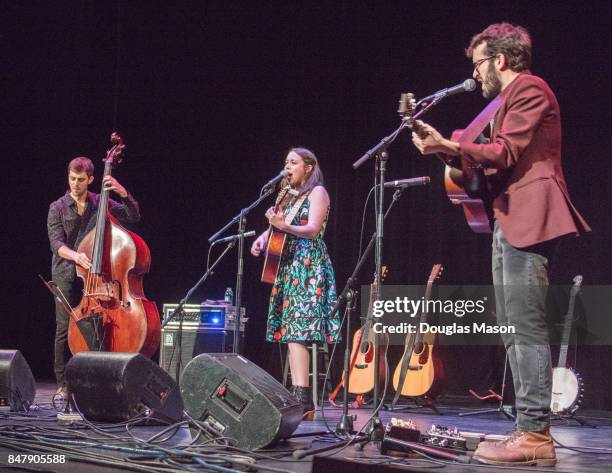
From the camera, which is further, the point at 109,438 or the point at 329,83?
the point at 329,83

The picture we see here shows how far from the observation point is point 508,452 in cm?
263

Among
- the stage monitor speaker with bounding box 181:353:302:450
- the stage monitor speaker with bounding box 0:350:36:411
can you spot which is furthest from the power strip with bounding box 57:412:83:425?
the stage monitor speaker with bounding box 181:353:302:450

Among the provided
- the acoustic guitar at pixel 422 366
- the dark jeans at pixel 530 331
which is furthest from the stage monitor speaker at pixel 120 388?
the acoustic guitar at pixel 422 366

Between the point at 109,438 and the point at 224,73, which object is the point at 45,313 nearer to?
the point at 224,73

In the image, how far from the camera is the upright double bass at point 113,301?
4652 millimetres

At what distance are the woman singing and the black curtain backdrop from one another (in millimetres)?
2555

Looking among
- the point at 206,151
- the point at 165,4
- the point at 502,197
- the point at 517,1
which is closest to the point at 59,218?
the point at 206,151

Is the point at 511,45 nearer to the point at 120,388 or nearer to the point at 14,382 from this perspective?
the point at 120,388

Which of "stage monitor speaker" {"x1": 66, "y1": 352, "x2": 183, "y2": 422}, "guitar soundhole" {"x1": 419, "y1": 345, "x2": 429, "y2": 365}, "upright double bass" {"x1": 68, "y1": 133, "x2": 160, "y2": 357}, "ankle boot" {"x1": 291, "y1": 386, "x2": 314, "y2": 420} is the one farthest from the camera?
"guitar soundhole" {"x1": 419, "y1": 345, "x2": 429, "y2": 365}

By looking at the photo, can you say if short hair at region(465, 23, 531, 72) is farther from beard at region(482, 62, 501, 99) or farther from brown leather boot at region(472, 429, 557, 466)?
brown leather boot at region(472, 429, 557, 466)

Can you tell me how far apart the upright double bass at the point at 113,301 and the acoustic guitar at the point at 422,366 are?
2222mm

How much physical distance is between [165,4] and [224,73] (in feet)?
2.98

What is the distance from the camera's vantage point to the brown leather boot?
262 cm

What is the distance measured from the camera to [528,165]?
2.73m
